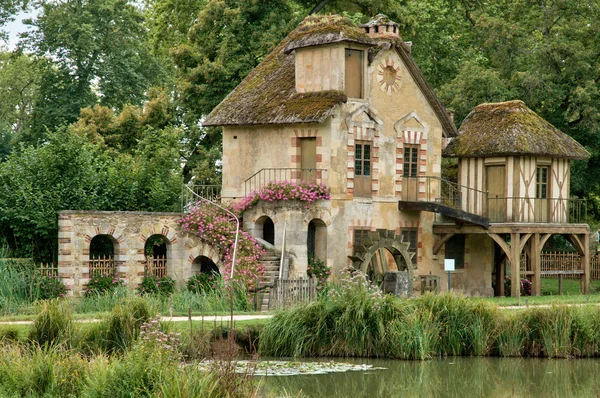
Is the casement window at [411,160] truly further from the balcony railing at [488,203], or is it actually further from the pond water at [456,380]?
the pond water at [456,380]

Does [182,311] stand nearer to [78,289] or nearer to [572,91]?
[78,289]

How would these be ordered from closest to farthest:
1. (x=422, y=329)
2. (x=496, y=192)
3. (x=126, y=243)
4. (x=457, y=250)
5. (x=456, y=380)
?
1. (x=456, y=380)
2. (x=422, y=329)
3. (x=126, y=243)
4. (x=496, y=192)
5. (x=457, y=250)

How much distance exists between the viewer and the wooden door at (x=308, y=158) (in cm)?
3328

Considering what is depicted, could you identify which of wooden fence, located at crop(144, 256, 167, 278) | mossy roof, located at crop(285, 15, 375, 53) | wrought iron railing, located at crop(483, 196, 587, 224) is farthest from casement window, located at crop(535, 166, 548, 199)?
wooden fence, located at crop(144, 256, 167, 278)

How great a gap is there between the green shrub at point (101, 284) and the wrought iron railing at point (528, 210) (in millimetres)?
12268

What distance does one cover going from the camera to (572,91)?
127 feet

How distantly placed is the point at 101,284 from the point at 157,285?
1786mm

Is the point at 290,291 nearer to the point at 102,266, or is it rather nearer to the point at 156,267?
the point at 156,267

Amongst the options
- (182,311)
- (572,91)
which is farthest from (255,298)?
(572,91)

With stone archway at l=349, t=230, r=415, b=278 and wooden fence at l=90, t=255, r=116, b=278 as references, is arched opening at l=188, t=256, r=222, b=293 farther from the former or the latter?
stone archway at l=349, t=230, r=415, b=278

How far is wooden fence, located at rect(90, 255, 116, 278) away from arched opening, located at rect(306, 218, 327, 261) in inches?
225

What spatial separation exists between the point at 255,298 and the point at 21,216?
20.7 feet

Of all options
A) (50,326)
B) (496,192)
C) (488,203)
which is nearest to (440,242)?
(488,203)

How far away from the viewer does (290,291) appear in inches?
1142
